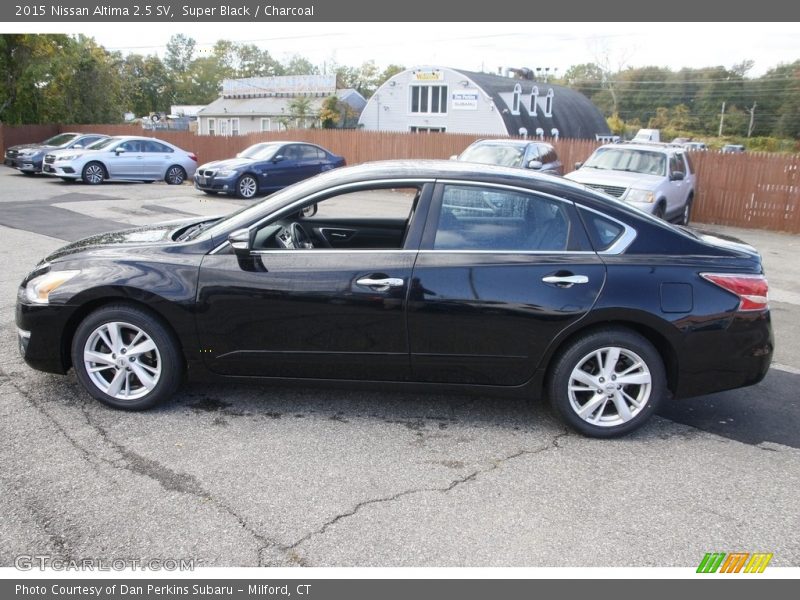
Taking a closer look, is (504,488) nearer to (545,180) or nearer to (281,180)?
(545,180)

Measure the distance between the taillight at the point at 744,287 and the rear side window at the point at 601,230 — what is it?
576 mm

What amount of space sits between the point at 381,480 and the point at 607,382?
5.08 feet

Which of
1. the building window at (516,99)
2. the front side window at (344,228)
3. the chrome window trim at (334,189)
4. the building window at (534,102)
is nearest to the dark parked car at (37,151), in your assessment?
the front side window at (344,228)

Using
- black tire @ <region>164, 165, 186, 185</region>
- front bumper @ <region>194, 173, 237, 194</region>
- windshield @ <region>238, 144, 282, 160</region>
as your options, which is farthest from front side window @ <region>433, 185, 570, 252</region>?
black tire @ <region>164, 165, 186, 185</region>

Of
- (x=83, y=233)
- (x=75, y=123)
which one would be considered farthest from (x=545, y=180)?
(x=75, y=123)

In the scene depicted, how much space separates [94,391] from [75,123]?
110ft

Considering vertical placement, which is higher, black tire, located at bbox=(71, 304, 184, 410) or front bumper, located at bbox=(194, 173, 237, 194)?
black tire, located at bbox=(71, 304, 184, 410)

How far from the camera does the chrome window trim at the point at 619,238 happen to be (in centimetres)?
423

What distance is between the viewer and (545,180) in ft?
14.6

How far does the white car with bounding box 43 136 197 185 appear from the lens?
67.7ft

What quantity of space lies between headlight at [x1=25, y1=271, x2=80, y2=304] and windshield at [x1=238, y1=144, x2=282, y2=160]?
15175 millimetres

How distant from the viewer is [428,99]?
152ft

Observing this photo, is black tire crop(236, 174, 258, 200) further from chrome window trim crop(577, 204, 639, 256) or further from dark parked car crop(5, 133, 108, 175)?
chrome window trim crop(577, 204, 639, 256)

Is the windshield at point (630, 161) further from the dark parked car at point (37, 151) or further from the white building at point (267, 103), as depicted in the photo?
the white building at point (267, 103)
